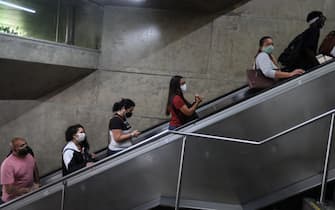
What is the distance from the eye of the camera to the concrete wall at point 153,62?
17.8 ft

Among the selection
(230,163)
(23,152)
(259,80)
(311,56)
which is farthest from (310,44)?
(23,152)

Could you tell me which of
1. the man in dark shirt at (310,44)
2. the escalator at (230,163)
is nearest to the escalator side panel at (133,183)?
the escalator at (230,163)

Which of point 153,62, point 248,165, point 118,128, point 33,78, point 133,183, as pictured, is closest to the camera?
point 248,165

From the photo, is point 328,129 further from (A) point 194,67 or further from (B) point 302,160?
(A) point 194,67

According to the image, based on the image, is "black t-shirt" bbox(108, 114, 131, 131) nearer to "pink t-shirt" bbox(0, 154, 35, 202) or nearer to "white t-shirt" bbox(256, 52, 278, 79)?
"pink t-shirt" bbox(0, 154, 35, 202)

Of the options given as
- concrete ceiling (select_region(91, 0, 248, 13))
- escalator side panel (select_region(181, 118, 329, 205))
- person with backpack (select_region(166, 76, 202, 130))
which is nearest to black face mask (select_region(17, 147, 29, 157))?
person with backpack (select_region(166, 76, 202, 130))

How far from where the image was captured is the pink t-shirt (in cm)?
347

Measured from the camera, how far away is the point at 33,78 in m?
5.09

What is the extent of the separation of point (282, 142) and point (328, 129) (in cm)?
36

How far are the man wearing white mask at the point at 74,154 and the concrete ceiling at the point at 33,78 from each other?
1.57 m

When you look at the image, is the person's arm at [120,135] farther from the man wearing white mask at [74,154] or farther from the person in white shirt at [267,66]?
the person in white shirt at [267,66]

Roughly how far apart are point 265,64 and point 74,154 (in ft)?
6.94

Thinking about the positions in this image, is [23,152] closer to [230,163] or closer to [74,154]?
[74,154]

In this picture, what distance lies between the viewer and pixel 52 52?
4793 millimetres
